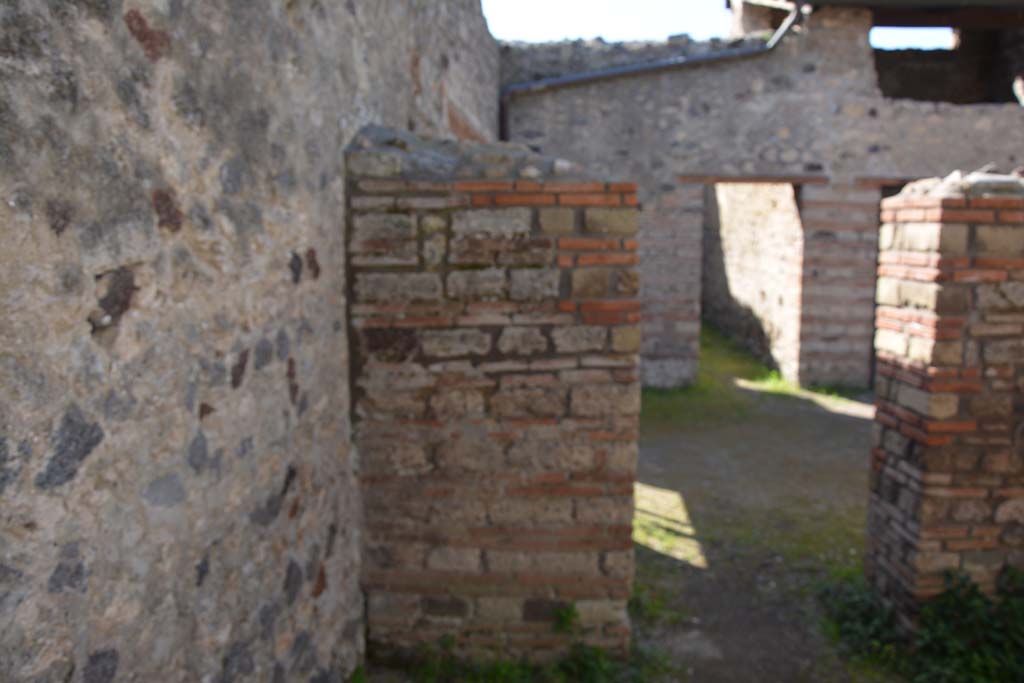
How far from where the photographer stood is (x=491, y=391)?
10.2ft

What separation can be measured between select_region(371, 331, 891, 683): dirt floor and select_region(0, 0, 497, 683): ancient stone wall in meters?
1.33

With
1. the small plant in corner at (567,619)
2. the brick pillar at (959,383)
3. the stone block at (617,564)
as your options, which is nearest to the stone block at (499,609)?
the small plant in corner at (567,619)

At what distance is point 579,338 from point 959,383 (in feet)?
5.92

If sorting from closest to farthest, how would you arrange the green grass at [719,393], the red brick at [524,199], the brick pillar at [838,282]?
the red brick at [524,199], the green grass at [719,393], the brick pillar at [838,282]

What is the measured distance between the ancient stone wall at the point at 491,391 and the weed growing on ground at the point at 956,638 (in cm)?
132

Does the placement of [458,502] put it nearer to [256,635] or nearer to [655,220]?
[256,635]

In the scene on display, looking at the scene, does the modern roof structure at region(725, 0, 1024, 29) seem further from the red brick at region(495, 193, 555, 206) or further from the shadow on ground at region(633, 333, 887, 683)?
the red brick at region(495, 193, 555, 206)

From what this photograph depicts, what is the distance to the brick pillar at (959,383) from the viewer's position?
339 centimetres

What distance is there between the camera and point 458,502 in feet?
10.5

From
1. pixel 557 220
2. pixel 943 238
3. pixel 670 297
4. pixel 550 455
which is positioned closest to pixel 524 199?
pixel 557 220

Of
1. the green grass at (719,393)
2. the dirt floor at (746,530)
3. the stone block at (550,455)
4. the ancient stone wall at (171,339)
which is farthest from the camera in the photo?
the green grass at (719,393)

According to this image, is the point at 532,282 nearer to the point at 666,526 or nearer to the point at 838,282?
the point at 666,526

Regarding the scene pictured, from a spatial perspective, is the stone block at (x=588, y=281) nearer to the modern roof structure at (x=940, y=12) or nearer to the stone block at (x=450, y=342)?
the stone block at (x=450, y=342)

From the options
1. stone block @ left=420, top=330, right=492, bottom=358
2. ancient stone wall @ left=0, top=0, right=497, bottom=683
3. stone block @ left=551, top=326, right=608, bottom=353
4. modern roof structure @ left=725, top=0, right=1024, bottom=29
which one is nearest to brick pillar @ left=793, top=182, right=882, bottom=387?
modern roof structure @ left=725, top=0, right=1024, bottom=29
